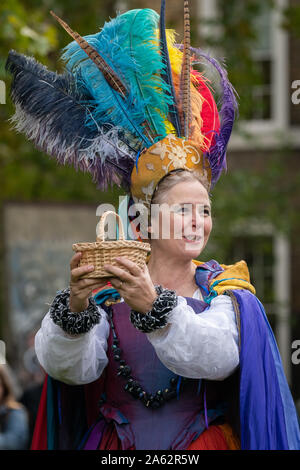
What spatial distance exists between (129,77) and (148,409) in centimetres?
127

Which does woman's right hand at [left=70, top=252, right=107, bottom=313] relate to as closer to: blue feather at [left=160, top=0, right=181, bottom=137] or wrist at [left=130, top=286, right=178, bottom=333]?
wrist at [left=130, top=286, right=178, bottom=333]

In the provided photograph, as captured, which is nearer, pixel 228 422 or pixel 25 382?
pixel 228 422

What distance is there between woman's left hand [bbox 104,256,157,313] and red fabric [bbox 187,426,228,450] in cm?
58

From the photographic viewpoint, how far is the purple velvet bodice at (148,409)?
3010mm

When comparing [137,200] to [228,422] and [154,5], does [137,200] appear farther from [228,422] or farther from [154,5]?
[154,5]

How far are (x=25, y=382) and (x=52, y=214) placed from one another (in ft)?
5.33

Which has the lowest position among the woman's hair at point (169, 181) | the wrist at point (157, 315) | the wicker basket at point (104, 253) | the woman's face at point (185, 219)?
the wrist at point (157, 315)

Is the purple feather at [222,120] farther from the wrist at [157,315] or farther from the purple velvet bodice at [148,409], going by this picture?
the wrist at [157,315]

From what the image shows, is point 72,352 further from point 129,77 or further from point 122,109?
point 129,77

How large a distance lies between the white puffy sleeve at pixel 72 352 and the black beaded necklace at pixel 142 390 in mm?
64

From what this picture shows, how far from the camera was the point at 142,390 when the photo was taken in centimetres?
306

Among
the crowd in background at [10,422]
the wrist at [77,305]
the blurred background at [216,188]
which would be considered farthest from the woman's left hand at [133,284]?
the crowd in background at [10,422]
